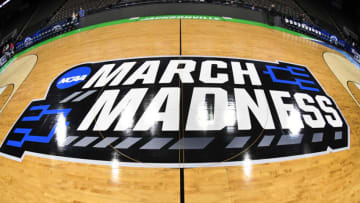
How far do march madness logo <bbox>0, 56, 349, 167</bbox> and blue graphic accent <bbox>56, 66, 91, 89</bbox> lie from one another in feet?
0.06

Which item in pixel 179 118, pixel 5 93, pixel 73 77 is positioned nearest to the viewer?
pixel 179 118

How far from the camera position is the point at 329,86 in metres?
2.05

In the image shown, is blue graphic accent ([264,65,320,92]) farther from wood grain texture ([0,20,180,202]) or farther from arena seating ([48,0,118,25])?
arena seating ([48,0,118,25])

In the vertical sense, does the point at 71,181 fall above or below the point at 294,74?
below

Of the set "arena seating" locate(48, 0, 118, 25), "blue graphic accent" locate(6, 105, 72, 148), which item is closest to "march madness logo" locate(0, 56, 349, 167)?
"blue graphic accent" locate(6, 105, 72, 148)

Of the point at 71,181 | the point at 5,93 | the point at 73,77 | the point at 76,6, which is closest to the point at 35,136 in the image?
the point at 71,181

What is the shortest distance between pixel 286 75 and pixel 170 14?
9.98 feet

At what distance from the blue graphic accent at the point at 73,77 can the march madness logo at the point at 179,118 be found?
18 millimetres

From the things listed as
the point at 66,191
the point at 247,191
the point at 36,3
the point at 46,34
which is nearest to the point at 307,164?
the point at 247,191

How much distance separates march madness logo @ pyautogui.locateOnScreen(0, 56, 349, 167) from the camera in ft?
4.10

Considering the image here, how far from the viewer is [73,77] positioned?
193 centimetres

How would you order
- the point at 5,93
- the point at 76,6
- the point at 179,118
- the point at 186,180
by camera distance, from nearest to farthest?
the point at 186,180 → the point at 179,118 → the point at 5,93 → the point at 76,6

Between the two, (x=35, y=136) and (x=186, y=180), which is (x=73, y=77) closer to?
(x=35, y=136)

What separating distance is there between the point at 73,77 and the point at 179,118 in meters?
1.49
